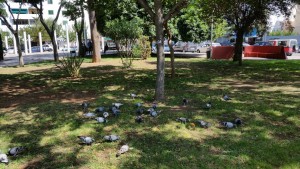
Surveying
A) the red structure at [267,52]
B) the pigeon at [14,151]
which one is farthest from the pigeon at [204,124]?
the red structure at [267,52]

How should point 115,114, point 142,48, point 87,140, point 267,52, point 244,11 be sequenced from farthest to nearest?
point 267,52 < point 142,48 < point 244,11 < point 115,114 < point 87,140

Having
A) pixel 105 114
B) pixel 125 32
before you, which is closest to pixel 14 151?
pixel 105 114

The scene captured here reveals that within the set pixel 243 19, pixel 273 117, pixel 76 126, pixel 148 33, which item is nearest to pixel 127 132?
pixel 76 126

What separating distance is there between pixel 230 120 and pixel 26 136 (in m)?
3.45

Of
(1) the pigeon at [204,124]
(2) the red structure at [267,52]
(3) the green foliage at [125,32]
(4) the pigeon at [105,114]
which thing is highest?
(3) the green foliage at [125,32]

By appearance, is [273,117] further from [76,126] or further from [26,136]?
[26,136]

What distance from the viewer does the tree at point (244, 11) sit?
578 inches

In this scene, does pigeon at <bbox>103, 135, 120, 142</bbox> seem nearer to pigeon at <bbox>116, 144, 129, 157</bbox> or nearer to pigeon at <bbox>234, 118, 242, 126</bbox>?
pigeon at <bbox>116, 144, 129, 157</bbox>

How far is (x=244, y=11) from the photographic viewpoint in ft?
54.3

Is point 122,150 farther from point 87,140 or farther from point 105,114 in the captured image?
point 105,114

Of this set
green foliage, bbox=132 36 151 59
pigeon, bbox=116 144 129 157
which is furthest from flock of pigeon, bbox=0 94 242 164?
green foliage, bbox=132 36 151 59

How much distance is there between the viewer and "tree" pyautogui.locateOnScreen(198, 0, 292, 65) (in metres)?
14.7

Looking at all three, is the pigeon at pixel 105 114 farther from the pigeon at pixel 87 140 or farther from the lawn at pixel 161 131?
the pigeon at pixel 87 140

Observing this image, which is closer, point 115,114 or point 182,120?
point 182,120
